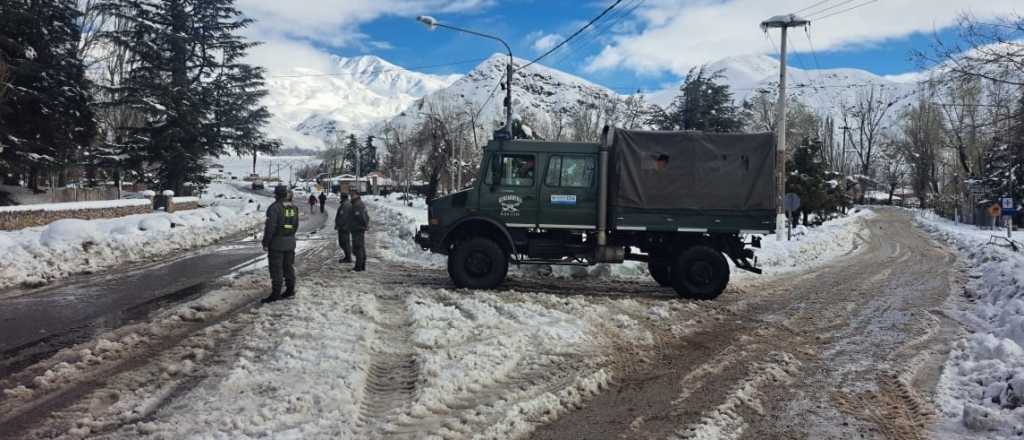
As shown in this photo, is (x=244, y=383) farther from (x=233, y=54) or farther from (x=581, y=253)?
(x=233, y=54)

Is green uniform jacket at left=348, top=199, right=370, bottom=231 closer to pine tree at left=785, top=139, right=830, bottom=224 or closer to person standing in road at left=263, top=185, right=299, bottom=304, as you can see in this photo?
person standing in road at left=263, top=185, right=299, bottom=304

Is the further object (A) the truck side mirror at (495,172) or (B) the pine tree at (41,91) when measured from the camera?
(B) the pine tree at (41,91)

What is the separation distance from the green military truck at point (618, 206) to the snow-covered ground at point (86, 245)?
785 cm

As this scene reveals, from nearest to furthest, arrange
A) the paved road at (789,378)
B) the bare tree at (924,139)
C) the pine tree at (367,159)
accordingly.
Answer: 1. the paved road at (789,378)
2. the bare tree at (924,139)
3. the pine tree at (367,159)

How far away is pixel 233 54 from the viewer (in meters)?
45.7

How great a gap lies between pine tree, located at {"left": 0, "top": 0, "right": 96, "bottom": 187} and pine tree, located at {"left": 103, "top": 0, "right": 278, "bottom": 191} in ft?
25.5

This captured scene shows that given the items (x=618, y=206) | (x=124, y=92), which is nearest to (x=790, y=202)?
(x=618, y=206)

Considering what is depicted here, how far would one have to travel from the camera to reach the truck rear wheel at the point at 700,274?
10.2m

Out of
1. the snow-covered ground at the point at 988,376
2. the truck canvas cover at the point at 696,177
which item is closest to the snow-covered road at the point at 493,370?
the snow-covered ground at the point at 988,376

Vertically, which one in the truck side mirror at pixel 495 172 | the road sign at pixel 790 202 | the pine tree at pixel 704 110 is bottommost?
the road sign at pixel 790 202

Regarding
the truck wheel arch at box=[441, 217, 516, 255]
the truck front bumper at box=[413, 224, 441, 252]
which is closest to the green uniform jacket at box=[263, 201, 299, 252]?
the truck front bumper at box=[413, 224, 441, 252]

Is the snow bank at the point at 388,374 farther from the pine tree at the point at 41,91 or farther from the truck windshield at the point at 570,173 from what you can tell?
the pine tree at the point at 41,91

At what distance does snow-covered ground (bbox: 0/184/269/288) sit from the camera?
12098 millimetres

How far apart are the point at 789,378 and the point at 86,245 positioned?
1517 centimetres
